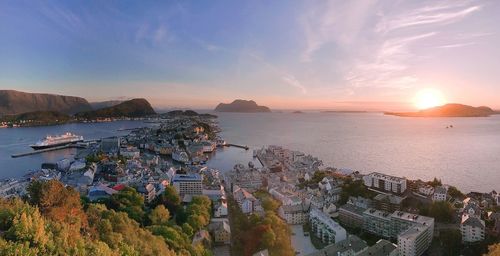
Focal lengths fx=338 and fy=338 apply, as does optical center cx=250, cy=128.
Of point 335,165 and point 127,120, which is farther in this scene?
point 127,120

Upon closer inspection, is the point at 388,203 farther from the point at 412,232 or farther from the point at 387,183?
the point at 412,232

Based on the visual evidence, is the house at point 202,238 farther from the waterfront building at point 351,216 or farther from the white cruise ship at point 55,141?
the white cruise ship at point 55,141

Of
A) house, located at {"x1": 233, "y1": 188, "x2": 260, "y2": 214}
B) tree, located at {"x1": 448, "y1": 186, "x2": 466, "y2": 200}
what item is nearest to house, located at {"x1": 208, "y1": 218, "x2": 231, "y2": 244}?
house, located at {"x1": 233, "y1": 188, "x2": 260, "y2": 214}

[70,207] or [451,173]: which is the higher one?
[70,207]

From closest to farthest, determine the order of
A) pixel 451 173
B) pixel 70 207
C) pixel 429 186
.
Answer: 1. pixel 70 207
2. pixel 429 186
3. pixel 451 173

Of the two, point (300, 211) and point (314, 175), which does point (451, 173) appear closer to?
point (314, 175)

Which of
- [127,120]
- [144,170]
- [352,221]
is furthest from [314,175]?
[127,120]

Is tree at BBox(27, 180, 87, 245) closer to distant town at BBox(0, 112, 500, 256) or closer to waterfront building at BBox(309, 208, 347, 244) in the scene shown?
distant town at BBox(0, 112, 500, 256)

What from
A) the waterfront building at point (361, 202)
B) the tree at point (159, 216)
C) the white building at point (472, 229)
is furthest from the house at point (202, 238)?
the white building at point (472, 229)
